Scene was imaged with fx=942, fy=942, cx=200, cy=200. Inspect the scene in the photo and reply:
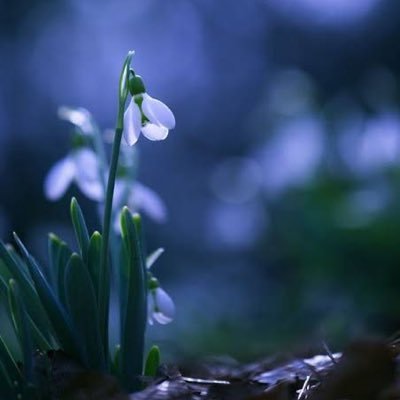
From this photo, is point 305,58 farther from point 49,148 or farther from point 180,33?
point 49,148

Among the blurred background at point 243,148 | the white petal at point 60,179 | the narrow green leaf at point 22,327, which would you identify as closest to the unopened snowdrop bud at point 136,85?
the narrow green leaf at point 22,327

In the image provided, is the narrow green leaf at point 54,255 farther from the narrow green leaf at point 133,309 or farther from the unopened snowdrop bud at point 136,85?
the unopened snowdrop bud at point 136,85

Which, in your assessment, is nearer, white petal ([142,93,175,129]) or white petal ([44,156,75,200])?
white petal ([142,93,175,129])

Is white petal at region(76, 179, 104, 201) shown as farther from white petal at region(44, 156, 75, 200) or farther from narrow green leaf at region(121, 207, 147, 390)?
narrow green leaf at region(121, 207, 147, 390)

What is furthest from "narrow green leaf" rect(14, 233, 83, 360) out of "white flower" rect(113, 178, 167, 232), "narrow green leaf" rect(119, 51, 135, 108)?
"white flower" rect(113, 178, 167, 232)

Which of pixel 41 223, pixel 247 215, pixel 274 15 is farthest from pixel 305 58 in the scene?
pixel 247 215
